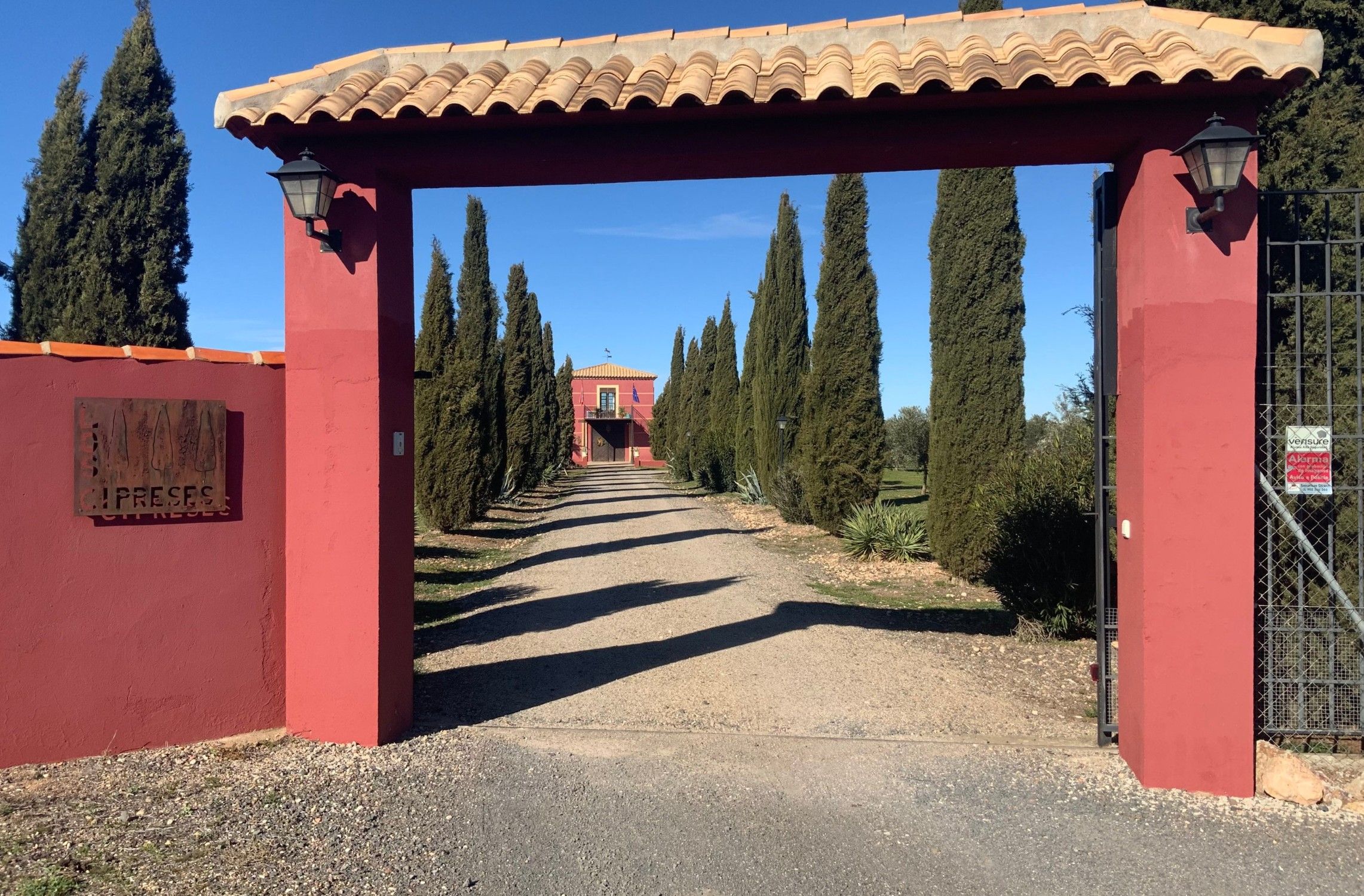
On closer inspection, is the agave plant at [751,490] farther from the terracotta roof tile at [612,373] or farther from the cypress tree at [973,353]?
the terracotta roof tile at [612,373]

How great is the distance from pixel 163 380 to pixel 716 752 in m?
3.59

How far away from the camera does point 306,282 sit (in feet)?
14.3

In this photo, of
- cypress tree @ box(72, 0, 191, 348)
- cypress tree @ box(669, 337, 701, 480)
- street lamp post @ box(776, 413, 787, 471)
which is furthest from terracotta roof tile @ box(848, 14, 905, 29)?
cypress tree @ box(669, 337, 701, 480)

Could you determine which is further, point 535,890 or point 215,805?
point 215,805

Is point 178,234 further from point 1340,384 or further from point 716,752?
point 1340,384

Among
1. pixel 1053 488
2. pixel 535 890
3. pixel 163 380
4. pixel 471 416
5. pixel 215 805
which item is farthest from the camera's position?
pixel 471 416

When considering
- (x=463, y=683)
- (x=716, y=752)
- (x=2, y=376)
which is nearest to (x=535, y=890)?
(x=716, y=752)

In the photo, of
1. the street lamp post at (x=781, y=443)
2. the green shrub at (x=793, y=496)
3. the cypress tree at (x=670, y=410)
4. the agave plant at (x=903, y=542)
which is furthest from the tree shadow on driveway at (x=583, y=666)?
the cypress tree at (x=670, y=410)

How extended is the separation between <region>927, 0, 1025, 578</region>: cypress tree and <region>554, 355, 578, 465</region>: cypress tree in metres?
29.2

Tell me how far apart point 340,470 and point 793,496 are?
44.1 ft

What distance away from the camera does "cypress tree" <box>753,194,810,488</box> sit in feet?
66.6

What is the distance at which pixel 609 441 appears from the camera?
59.6m

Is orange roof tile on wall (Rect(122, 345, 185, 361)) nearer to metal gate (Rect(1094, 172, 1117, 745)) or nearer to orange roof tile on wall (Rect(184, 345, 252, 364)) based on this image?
orange roof tile on wall (Rect(184, 345, 252, 364))

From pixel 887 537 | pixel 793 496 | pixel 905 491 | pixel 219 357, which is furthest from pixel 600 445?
pixel 219 357
